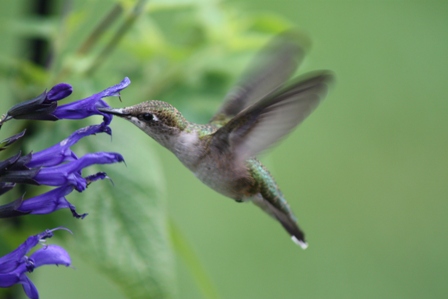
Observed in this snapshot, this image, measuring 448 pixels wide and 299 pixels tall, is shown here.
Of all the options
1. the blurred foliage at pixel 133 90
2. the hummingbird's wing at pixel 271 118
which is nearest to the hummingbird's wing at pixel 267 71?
the hummingbird's wing at pixel 271 118

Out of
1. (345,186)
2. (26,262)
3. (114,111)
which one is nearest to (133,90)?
(114,111)

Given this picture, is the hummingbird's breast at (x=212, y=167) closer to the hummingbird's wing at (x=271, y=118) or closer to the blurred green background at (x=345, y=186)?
the hummingbird's wing at (x=271, y=118)

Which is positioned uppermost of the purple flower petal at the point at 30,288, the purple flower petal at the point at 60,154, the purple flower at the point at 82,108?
the purple flower at the point at 82,108


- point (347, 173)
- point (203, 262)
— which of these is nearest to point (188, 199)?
point (203, 262)

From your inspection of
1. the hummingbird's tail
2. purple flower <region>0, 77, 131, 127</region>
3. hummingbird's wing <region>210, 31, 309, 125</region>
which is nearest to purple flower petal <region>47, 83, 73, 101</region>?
purple flower <region>0, 77, 131, 127</region>

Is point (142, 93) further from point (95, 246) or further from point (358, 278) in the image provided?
point (358, 278)

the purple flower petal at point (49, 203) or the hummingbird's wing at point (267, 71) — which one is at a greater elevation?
the hummingbird's wing at point (267, 71)

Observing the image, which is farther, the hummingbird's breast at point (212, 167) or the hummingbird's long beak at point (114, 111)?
the hummingbird's breast at point (212, 167)
